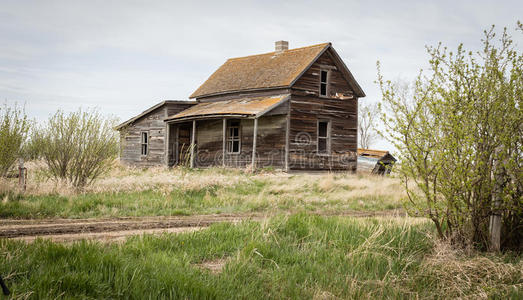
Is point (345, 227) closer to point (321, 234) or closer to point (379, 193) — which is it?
point (321, 234)

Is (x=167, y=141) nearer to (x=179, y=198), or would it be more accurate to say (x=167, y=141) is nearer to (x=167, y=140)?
(x=167, y=140)

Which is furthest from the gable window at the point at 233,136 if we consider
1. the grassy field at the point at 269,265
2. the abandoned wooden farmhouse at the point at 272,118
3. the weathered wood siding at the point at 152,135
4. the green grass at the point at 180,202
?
the grassy field at the point at 269,265

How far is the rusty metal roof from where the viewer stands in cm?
2150

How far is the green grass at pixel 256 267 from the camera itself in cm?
394

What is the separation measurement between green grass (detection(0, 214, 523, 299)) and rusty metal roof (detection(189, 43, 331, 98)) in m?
15.0

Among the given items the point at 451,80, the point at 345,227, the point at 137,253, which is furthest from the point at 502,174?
the point at 137,253

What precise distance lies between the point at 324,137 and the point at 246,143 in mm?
4007

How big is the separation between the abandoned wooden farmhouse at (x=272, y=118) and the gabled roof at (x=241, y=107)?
47mm

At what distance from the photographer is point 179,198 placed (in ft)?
36.2

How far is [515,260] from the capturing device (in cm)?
583

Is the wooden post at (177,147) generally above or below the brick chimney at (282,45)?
below

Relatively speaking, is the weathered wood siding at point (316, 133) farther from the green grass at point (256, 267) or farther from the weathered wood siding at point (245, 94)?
the green grass at point (256, 267)

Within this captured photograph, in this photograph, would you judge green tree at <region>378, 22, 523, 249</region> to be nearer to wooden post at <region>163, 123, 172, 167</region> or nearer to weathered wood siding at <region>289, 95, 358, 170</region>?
weathered wood siding at <region>289, 95, 358, 170</region>

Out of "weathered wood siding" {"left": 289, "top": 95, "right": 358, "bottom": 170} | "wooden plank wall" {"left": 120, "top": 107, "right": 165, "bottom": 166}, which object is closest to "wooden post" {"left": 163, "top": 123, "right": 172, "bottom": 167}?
"wooden plank wall" {"left": 120, "top": 107, "right": 165, "bottom": 166}
